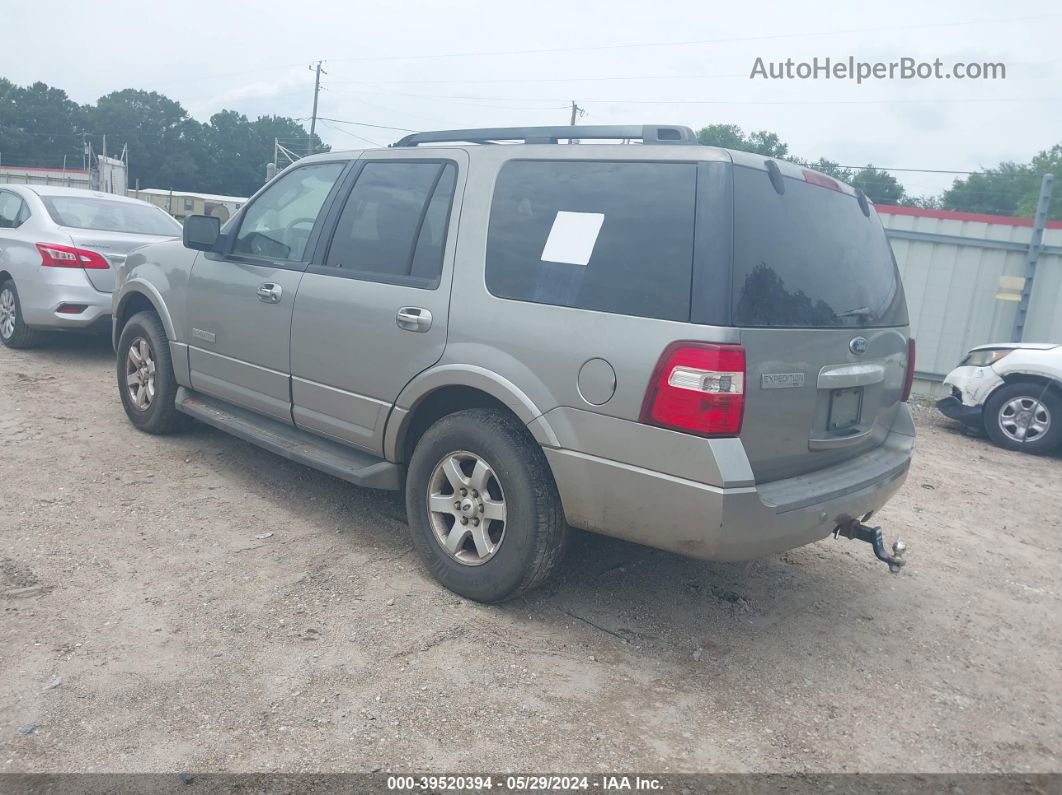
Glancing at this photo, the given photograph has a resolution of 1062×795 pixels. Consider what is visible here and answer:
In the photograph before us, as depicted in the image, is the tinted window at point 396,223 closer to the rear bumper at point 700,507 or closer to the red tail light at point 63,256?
the rear bumper at point 700,507

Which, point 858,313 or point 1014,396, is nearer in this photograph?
point 858,313

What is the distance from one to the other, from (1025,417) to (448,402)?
22.5 feet

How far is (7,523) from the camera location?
4.26m

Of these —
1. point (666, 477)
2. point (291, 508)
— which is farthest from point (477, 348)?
point (291, 508)

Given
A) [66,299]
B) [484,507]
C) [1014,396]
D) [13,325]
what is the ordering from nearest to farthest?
[484,507] < [66,299] < [13,325] < [1014,396]

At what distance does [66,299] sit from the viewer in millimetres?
7578

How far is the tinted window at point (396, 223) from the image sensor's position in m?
3.98

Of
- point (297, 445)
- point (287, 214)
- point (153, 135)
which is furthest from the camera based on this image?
point (153, 135)

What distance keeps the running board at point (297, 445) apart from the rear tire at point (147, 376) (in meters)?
0.22

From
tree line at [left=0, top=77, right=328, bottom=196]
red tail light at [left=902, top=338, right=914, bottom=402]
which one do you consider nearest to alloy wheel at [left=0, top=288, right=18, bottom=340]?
red tail light at [left=902, top=338, right=914, bottom=402]

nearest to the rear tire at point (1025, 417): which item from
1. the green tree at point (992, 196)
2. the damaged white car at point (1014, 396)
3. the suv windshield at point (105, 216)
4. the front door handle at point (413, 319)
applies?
the damaged white car at point (1014, 396)

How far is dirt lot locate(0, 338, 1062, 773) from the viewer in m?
2.80

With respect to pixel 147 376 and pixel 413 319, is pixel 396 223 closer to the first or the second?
pixel 413 319

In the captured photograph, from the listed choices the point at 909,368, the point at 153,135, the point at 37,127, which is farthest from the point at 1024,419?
the point at 153,135
